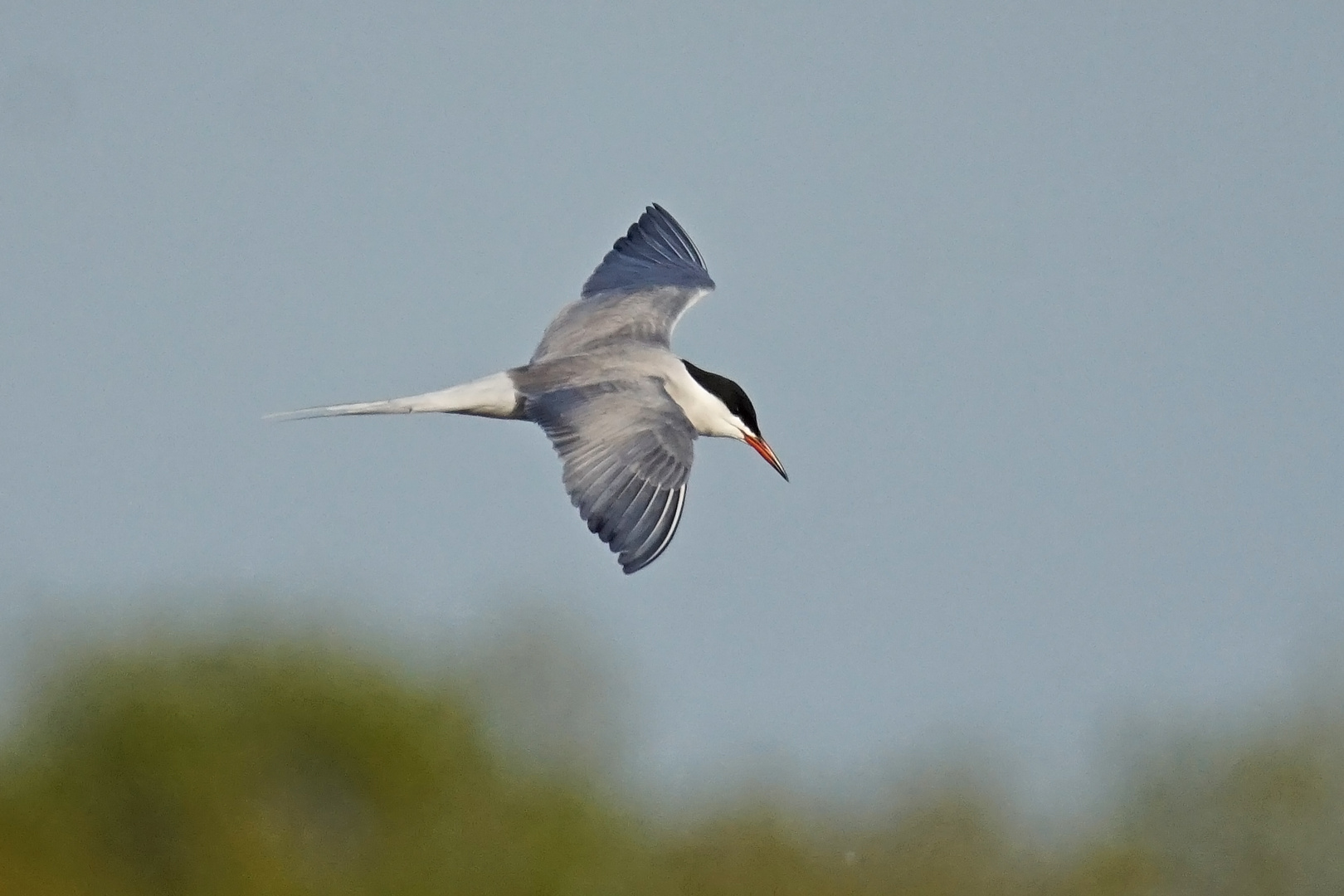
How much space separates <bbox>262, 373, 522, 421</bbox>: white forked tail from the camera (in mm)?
12188

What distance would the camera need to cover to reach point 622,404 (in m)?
12.2

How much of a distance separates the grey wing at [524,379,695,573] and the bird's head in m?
0.68

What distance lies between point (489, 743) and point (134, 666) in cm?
444

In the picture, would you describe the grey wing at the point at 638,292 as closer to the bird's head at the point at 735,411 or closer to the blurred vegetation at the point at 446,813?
the bird's head at the point at 735,411

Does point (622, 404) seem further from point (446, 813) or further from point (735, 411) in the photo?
point (446, 813)

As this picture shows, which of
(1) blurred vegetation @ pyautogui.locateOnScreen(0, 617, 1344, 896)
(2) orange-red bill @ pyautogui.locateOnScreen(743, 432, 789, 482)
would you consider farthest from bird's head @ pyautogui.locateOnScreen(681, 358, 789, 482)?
(1) blurred vegetation @ pyautogui.locateOnScreen(0, 617, 1344, 896)

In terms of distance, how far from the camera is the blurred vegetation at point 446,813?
1092 inches

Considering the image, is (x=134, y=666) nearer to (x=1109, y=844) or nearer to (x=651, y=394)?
(x=1109, y=844)

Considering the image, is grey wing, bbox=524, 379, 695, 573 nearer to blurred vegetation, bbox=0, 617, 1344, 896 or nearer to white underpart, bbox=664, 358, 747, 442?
Result: white underpart, bbox=664, 358, 747, 442

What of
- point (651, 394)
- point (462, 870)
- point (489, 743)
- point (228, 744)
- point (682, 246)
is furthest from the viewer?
point (489, 743)

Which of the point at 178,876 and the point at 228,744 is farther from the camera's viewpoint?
the point at 228,744

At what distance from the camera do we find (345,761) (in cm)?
3108

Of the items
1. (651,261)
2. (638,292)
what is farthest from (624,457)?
(651,261)

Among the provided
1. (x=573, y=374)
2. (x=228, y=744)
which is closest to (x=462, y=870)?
(x=228, y=744)
